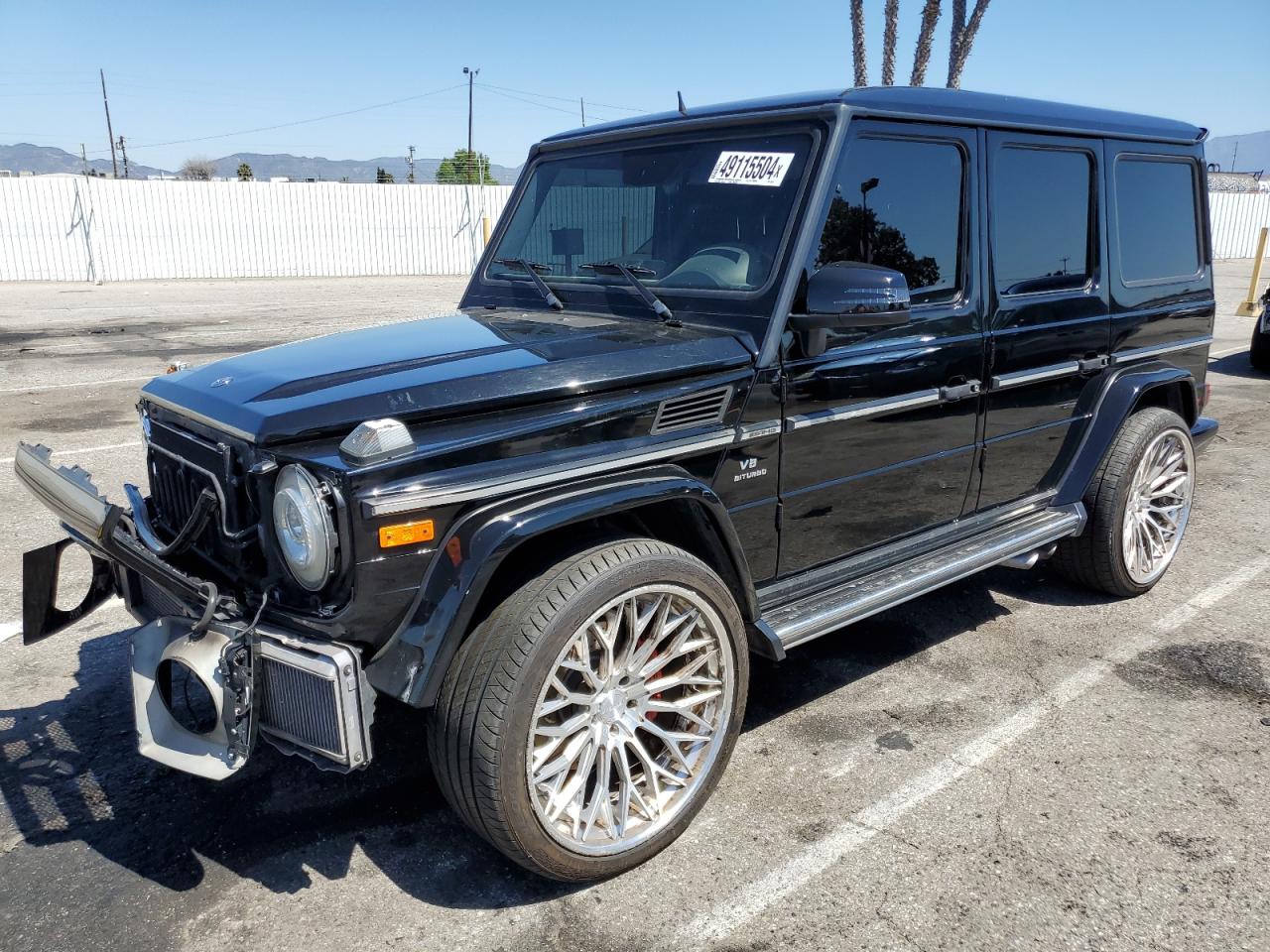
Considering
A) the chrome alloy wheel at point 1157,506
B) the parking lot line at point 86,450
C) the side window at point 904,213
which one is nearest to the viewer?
the side window at point 904,213

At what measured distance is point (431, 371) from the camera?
283 centimetres

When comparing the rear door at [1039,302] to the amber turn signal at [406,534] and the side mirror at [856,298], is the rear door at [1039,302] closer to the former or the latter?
the side mirror at [856,298]

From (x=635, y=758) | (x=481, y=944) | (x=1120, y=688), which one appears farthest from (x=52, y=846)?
(x=1120, y=688)

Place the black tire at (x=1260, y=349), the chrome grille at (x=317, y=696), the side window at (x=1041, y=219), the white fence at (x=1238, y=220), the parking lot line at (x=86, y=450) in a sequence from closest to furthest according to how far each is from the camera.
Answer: the chrome grille at (x=317, y=696)
the side window at (x=1041, y=219)
the parking lot line at (x=86, y=450)
the black tire at (x=1260, y=349)
the white fence at (x=1238, y=220)

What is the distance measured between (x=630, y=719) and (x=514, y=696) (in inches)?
19.5

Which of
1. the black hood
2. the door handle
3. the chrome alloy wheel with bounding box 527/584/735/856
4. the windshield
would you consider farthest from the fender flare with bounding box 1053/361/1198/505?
the chrome alloy wheel with bounding box 527/584/735/856

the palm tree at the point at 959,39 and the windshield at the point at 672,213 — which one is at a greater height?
the palm tree at the point at 959,39

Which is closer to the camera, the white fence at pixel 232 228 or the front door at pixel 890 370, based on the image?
the front door at pixel 890 370

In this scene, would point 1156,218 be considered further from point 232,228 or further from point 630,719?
point 232,228

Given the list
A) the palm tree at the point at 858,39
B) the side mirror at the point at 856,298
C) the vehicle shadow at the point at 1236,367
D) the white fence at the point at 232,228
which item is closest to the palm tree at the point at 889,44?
the palm tree at the point at 858,39

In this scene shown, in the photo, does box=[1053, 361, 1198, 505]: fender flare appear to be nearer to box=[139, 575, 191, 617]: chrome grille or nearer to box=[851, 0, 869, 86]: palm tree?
box=[139, 575, 191, 617]: chrome grille

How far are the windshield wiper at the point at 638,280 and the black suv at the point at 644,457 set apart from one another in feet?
0.05

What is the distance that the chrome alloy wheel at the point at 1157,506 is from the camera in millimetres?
4766

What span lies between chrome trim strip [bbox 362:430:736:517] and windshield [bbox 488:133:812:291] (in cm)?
67
